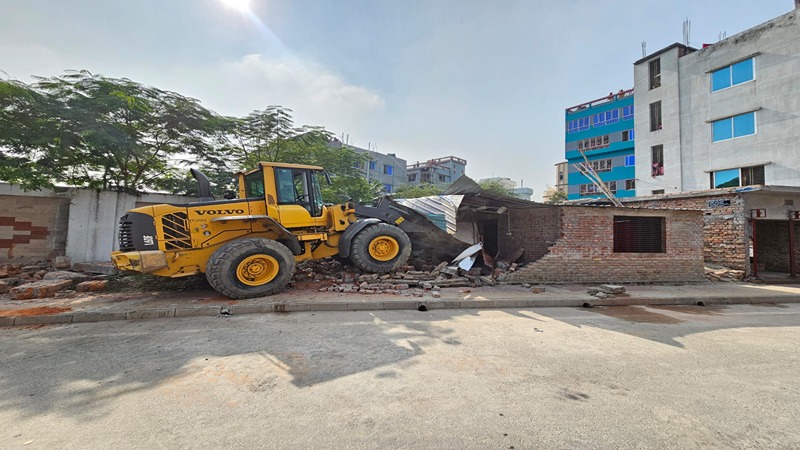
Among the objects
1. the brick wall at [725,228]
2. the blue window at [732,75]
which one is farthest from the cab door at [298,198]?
the blue window at [732,75]

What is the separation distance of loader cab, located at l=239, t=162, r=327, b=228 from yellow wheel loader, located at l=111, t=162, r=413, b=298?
0.8 inches

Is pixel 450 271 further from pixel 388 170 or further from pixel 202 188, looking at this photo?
pixel 388 170

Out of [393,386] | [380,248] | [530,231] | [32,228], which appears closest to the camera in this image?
[393,386]

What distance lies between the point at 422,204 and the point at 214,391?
266 inches

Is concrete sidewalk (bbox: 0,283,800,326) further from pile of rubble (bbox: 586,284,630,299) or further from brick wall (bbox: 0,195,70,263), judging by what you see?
brick wall (bbox: 0,195,70,263)

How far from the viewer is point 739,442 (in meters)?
2.36

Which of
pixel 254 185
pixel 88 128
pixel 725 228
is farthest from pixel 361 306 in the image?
pixel 725 228

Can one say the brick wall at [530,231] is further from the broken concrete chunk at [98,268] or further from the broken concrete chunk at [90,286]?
the broken concrete chunk at [98,268]

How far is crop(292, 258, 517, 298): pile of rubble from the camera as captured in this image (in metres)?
7.39

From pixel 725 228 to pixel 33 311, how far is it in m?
17.5

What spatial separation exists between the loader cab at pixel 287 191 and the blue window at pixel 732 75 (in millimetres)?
23410

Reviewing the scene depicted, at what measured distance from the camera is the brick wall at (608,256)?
348 inches

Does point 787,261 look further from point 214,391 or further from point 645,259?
point 214,391

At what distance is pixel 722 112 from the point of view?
1842 cm
